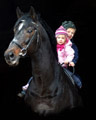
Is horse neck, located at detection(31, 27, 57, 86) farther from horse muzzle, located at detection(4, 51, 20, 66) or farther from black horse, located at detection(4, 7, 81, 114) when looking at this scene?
horse muzzle, located at detection(4, 51, 20, 66)

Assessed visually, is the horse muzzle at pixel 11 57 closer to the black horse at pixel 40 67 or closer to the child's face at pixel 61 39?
the black horse at pixel 40 67

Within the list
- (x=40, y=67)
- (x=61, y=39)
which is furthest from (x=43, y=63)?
(x=61, y=39)

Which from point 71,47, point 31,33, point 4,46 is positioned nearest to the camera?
point 31,33

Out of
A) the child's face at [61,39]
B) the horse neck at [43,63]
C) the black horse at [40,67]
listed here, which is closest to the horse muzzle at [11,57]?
the black horse at [40,67]

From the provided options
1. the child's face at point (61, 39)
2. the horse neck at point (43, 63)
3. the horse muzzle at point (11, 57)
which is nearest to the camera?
the horse muzzle at point (11, 57)

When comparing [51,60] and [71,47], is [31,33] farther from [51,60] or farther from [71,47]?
[71,47]

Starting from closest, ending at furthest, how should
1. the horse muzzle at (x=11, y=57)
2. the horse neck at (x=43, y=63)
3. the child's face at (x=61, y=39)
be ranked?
the horse muzzle at (x=11, y=57) < the horse neck at (x=43, y=63) < the child's face at (x=61, y=39)

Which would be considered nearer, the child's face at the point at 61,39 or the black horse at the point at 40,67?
the black horse at the point at 40,67

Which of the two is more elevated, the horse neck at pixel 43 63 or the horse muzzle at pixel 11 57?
the horse muzzle at pixel 11 57

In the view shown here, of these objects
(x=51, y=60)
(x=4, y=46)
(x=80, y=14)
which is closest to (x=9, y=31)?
(x=4, y=46)

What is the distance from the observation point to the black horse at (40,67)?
226cm

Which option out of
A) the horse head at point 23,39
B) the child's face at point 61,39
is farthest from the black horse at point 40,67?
the child's face at point 61,39

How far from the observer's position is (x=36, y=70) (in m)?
2.36

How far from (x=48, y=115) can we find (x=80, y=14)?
1737mm
